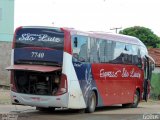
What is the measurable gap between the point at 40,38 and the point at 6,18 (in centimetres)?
2573

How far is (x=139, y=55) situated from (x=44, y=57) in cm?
816

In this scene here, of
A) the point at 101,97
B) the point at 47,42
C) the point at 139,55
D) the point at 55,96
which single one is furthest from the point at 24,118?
the point at 139,55

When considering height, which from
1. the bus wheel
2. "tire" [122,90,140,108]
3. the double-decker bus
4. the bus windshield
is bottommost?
"tire" [122,90,140,108]

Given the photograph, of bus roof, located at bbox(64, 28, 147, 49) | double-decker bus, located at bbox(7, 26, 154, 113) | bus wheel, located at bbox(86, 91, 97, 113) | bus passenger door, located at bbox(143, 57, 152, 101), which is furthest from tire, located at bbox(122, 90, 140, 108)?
bus wheel, located at bbox(86, 91, 97, 113)

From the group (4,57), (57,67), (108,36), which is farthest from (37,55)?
(4,57)

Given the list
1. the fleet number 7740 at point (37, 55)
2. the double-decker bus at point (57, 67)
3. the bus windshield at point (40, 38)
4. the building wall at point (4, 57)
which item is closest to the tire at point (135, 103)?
the double-decker bus at point (57, 67)

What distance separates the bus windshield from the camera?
62.4 ft

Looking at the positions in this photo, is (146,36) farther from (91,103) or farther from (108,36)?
(91,103)

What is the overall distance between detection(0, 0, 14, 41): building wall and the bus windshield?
79.7 feet

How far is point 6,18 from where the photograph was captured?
145ft

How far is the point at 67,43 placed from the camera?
61.9 feet

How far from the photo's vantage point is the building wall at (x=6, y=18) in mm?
43719

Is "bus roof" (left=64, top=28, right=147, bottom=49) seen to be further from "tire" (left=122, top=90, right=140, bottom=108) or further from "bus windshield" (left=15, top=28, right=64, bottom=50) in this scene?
"tire" (left=122, top=90, right=140, bottom=108)

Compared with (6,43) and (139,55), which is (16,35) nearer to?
(139,55)
